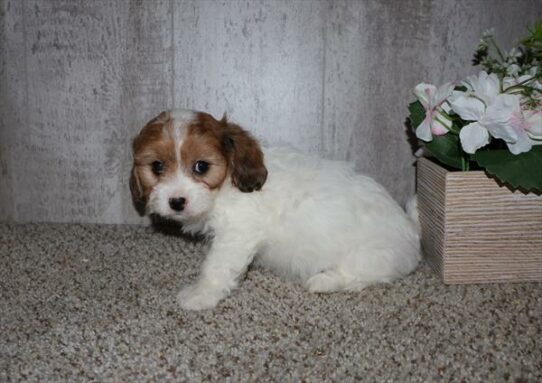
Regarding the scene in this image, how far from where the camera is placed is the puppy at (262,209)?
183 cm

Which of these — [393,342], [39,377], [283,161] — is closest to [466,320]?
[393,342]

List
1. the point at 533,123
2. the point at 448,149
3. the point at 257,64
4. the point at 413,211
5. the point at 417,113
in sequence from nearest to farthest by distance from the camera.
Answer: the point at 533,123 → the point at 448,149 → the point at 417,113 → the point at 413,211 → the point at 257,64

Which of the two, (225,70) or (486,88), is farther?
(225,70)

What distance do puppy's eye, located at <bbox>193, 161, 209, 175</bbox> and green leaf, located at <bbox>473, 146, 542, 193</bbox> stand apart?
35.7 inches

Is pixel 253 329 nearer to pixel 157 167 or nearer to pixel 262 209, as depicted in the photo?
pixel 262 209

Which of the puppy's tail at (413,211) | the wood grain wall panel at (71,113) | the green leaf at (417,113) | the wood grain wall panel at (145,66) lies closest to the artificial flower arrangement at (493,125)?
the green leaf at (417,113)

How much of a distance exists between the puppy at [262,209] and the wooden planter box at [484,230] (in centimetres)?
17

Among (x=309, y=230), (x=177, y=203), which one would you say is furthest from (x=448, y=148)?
(x=177, y=203)

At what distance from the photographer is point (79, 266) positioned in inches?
82.7

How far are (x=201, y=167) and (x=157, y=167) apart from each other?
6.0 inches

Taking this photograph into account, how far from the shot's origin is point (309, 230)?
1.97 meters

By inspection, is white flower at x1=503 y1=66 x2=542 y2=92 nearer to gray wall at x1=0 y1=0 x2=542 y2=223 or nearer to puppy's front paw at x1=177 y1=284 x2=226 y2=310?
gray wall at x1=0 y1=0 x2=542 y2=223

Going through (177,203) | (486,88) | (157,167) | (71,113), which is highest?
(486,88)

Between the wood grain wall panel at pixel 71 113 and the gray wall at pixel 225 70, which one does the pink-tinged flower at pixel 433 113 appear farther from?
the wood grain wall panel at pixel 71 113
